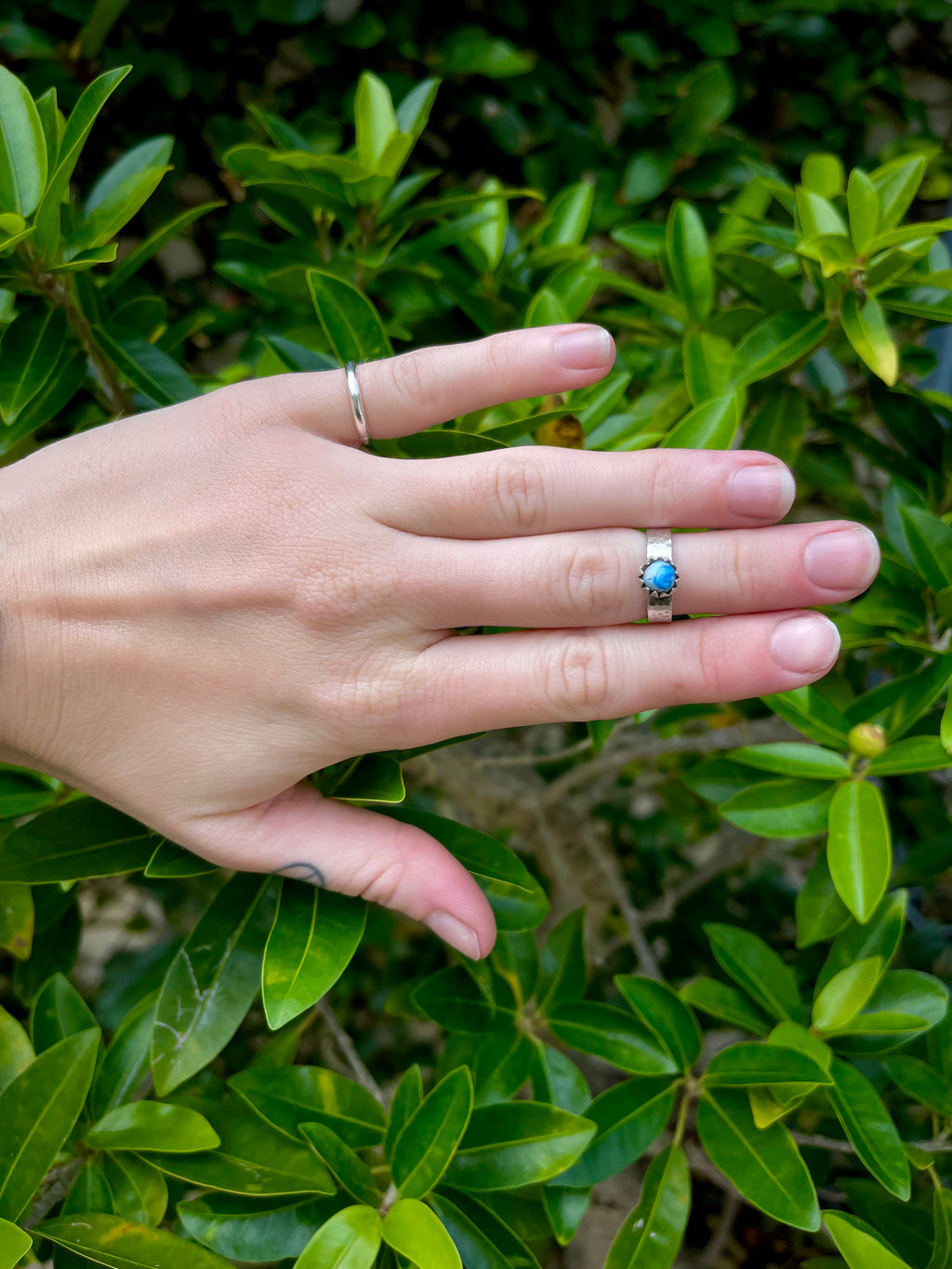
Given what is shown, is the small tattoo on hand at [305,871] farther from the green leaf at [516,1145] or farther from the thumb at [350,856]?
the green leaf at [516,1145]

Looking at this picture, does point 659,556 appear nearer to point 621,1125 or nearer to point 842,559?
point 842,559

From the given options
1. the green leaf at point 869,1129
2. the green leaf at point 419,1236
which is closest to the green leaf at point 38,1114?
the green leaf at point 419,1236

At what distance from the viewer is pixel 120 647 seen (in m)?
0.92

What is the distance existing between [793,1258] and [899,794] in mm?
860

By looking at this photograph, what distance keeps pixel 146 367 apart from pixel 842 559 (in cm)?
88

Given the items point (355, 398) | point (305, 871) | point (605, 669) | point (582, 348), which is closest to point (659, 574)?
point (605, 669)

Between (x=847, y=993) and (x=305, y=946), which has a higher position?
(x=305, y=946)

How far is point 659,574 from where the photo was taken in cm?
85

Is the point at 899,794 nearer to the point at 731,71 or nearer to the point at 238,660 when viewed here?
the point at 238,660

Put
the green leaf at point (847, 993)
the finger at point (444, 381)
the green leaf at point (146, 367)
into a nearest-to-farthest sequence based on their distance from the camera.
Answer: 1. the finger at point (444, 381)
2. the green leaf at point (847, 993)
3. the green leaf at point (146, 367)

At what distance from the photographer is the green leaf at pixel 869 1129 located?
0.94 meters

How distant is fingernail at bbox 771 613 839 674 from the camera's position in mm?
836

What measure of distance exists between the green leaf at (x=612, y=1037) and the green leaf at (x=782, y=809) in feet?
0.98

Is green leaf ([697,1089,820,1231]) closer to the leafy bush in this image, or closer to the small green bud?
the leafy bush
